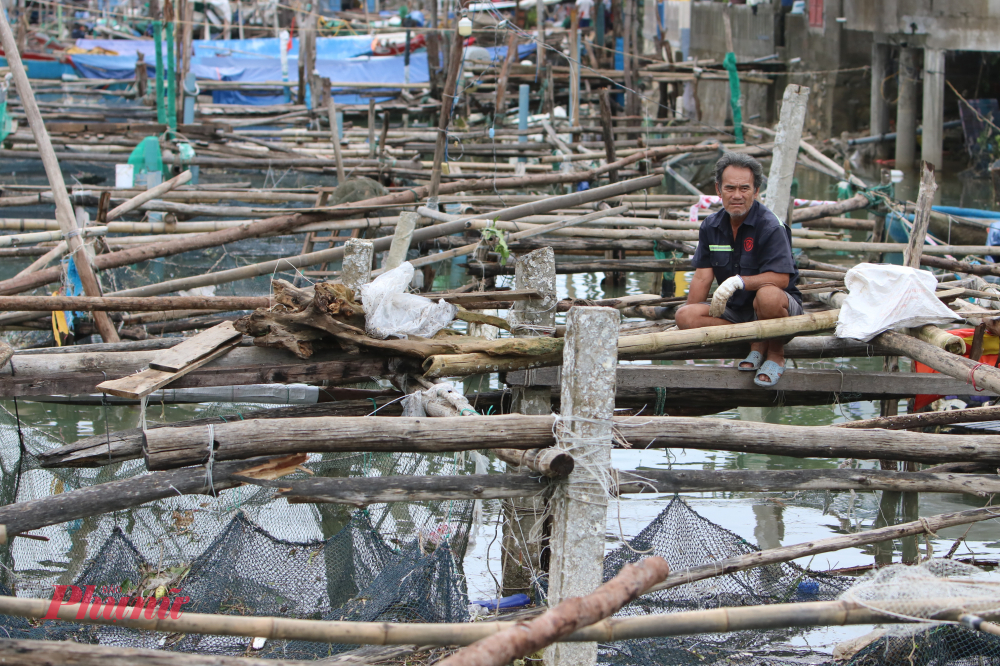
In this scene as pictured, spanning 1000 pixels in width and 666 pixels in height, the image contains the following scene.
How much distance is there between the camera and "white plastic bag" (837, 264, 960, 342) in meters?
4.41

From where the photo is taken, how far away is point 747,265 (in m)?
4.65

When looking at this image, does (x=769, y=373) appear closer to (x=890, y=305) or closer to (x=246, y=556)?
(x=890, y=305)

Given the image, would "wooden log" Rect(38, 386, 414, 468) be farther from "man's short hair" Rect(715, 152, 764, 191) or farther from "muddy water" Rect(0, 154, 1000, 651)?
"man's short hair" Rect(715, 152, 764, 191)

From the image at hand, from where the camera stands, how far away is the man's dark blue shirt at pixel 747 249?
4547 mm

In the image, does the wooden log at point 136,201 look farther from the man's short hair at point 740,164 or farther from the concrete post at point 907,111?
the concrete post at point 907,111

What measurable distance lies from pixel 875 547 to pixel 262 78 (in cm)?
2318

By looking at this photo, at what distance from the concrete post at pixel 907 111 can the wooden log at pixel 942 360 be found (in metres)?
15.7

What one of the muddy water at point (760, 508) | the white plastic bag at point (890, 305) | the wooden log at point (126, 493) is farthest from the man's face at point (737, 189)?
the wooden log at point (126, 493)

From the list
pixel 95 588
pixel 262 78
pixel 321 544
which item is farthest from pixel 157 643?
pixel 262 78

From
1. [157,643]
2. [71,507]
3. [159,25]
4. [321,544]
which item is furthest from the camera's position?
[159,25]

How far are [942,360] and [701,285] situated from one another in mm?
1229

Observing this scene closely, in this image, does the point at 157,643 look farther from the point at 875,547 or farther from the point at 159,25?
the point at 159,25

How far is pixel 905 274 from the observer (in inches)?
174

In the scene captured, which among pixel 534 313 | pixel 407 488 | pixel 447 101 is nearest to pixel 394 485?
pixel 407 488
